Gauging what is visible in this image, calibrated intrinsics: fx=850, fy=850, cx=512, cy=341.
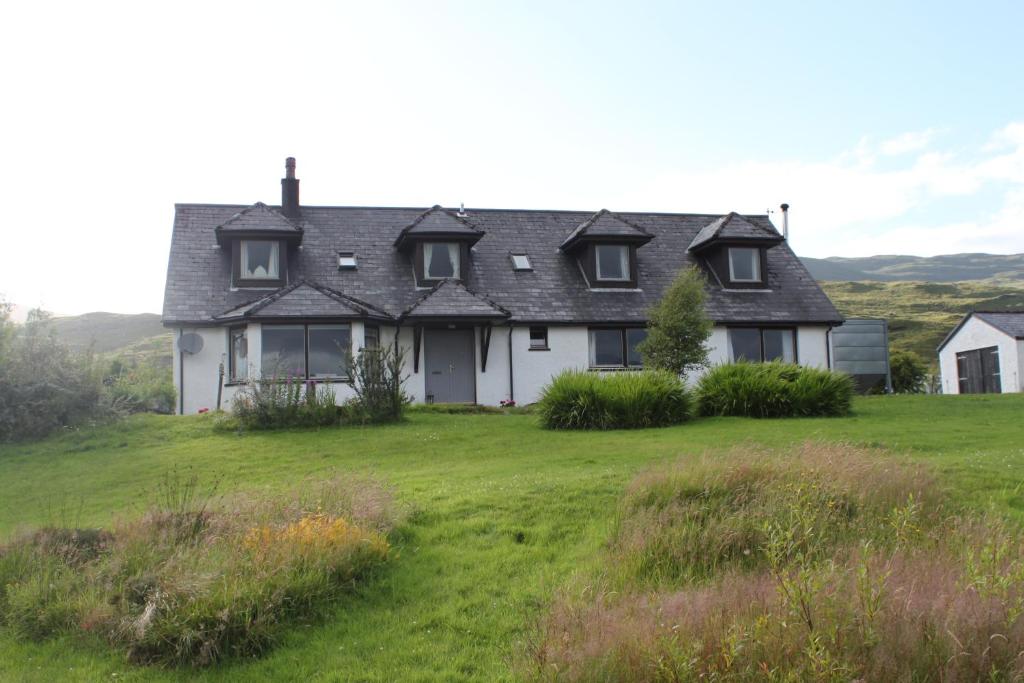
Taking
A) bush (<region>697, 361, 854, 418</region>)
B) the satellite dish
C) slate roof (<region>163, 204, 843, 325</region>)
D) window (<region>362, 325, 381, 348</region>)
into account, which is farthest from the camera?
slate roof (<region>163, 204, 843, 325</region>)

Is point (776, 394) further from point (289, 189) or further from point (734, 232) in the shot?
point (289, 189)

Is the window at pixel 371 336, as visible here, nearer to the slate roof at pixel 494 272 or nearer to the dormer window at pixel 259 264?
the slate roof at pixel 494 272

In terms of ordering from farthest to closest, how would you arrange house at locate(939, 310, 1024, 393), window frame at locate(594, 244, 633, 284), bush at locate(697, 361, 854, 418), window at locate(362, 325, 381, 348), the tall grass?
house at locate(939, 310, 1024, 393) → window frame at locate(594, 244, 633, 284) → window at locate(362, 325, 381, 348) → bush at locate(697, 361, 854, 418) → the tall grass

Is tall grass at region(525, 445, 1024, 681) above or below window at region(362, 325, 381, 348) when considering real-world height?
below

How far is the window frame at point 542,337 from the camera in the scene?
25.9 m

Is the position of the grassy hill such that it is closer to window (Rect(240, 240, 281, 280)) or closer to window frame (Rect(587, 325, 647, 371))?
window frame (Rect(587, 325, 647, 371))

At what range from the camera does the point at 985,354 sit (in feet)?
115

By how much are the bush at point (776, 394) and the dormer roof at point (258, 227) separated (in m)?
13.3

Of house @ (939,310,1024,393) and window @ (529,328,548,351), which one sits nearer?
window @ (529,328,548,351)

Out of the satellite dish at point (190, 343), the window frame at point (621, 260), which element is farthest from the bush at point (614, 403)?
the satellite dish at point (190, 343)

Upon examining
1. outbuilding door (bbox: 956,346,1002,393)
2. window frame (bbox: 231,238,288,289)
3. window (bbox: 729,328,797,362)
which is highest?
window frame (bbox: 231,238,288,289)

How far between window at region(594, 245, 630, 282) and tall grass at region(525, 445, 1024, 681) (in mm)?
19993

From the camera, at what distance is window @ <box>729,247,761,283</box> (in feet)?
93.9

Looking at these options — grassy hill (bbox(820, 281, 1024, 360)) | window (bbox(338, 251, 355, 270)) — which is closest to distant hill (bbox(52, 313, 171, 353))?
→ window (bbox(338, 251, 355, 270))
